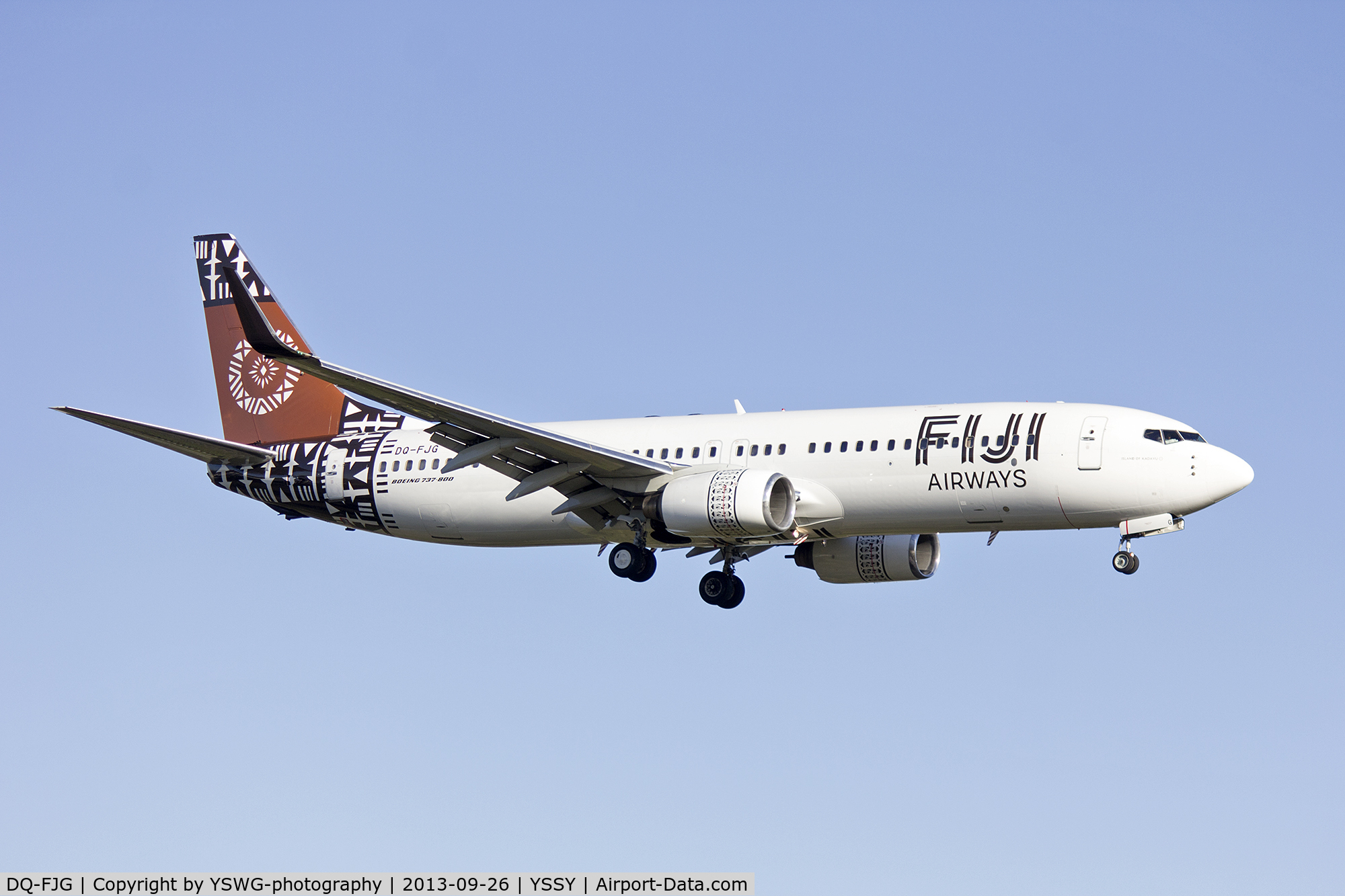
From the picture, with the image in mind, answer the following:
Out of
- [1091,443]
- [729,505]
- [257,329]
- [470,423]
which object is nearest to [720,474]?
[729,505]

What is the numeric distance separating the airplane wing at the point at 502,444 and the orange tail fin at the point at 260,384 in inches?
275

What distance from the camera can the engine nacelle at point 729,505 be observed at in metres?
40.7

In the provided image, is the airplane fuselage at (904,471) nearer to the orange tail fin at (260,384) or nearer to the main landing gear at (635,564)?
the main landing gear at (635,564)

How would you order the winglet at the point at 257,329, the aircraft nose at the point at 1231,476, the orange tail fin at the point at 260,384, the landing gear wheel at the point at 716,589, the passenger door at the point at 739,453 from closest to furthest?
the winglet at the point at 257,329 → the aircraft nose at the point at 1231,476 → the passenger door at the point at 739,453 → the landing gear wheel at the point at 716,589 → the orange tail fin at the point at 260,384

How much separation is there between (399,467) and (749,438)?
9440 millimetres

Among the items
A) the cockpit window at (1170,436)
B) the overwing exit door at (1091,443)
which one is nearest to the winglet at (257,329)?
the overwing exit door at (1091,443)

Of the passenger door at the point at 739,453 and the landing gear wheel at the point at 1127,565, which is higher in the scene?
the passenger door at the point at 739,453

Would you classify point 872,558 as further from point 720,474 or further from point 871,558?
point 720,474

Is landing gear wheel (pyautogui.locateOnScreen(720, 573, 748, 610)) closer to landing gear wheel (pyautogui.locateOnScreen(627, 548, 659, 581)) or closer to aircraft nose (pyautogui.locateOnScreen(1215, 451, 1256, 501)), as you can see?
landing gear wheel (pyautogui.locateOnScreen(627, 548, 659, 581))

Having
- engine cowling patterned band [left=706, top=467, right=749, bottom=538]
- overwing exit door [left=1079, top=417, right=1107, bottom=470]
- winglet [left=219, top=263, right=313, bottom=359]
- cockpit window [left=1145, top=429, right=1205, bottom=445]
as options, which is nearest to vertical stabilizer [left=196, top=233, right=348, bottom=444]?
winglet [left=219, top=263, right=313, bottom=359]

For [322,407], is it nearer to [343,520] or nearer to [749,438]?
[343,520]

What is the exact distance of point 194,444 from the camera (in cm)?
4659

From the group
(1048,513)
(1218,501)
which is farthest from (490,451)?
(1218,501)

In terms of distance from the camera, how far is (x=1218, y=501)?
3984cm
